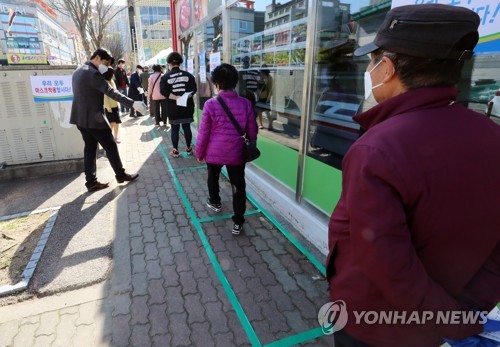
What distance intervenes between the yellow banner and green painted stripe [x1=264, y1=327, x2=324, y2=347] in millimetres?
6473

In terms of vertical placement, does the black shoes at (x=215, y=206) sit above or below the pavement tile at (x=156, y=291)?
above

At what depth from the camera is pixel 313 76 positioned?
3307 mm

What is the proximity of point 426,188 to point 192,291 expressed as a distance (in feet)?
7.35

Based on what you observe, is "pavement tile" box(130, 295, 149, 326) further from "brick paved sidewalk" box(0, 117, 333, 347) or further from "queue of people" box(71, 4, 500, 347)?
"queue of people" box(71, 4, 500, 347)

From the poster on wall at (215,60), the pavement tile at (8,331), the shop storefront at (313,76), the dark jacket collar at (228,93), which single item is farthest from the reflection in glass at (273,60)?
the pavement tile at (8,331)

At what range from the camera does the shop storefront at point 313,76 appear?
2010 millimetres

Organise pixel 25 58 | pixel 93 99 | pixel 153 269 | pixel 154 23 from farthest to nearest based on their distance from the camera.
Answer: pixel 154 23 < pixel 25 58 < pixel 93 99 < pixel 153 269

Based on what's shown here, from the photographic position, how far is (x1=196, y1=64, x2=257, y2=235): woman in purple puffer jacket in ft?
10.5

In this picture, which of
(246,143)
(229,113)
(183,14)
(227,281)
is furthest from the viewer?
(183,14)

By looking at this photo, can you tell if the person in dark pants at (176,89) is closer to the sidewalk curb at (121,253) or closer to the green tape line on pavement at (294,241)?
the sidewalk curb at (121,253)

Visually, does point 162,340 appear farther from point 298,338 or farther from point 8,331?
point 8,331

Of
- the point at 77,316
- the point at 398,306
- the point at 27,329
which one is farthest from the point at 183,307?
the point at 398,306

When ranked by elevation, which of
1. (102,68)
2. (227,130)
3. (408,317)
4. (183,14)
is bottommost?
(408,317)

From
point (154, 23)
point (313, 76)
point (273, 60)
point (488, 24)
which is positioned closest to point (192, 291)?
point (313, 76)
